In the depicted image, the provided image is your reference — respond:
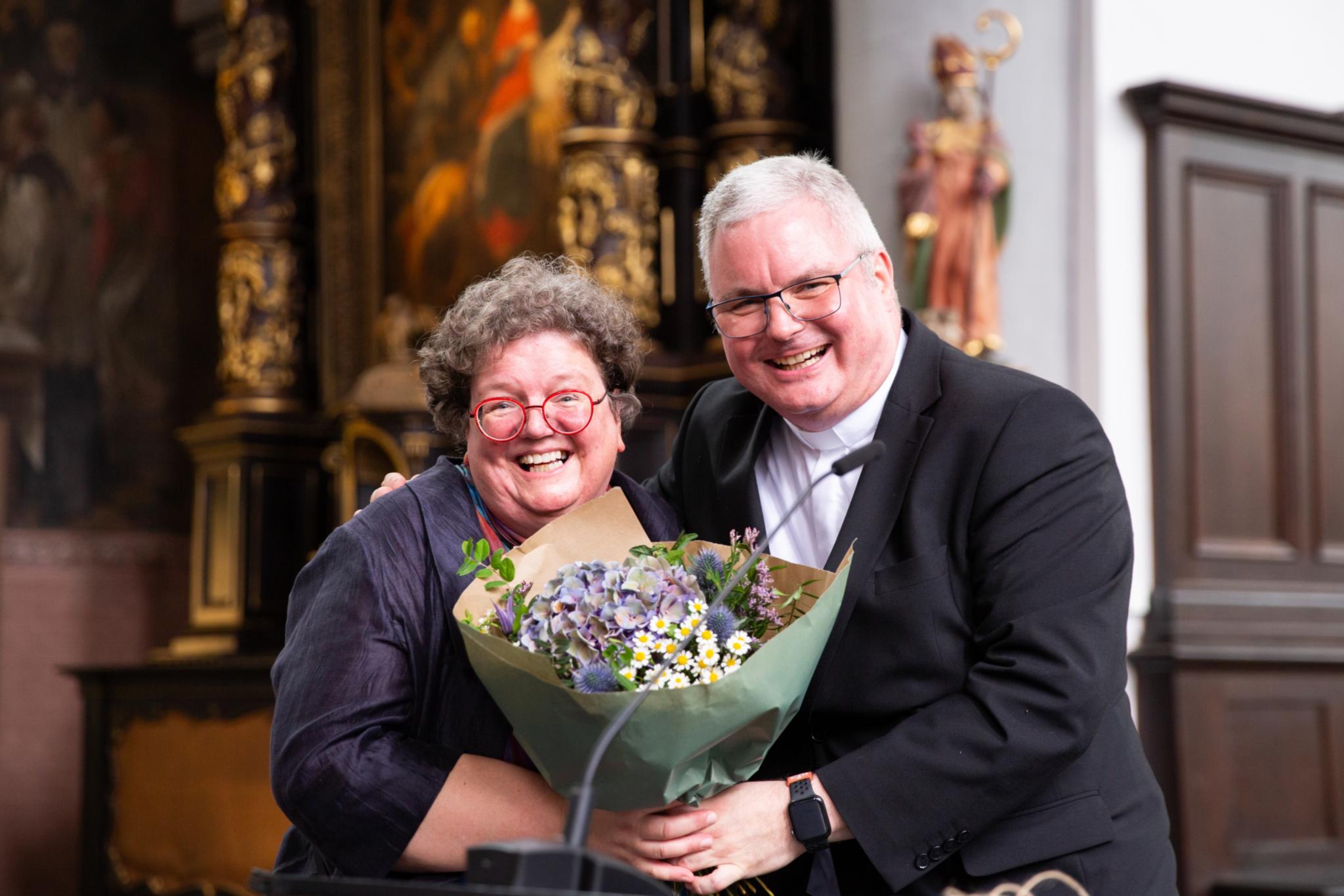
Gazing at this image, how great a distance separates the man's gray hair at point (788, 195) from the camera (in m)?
2.88

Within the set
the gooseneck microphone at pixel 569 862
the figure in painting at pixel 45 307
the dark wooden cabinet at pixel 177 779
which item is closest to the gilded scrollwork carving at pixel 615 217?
the dark wooden cabinet at pixel 177 779

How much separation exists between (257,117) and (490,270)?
1993 millimetres

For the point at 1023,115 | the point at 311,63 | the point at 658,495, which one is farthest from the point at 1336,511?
the point at 311,63

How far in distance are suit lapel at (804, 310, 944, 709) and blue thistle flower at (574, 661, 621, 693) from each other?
0.65 m

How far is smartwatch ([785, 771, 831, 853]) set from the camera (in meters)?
2.64

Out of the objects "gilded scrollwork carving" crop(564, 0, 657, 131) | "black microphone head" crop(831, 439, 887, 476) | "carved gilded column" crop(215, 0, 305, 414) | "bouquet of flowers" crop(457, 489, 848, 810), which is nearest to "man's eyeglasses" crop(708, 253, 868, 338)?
"bouquet of flowers" crop(457, 489, 848, 810)

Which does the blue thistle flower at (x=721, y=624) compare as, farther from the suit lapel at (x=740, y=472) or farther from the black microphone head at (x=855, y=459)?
the suit lapel at (x=740, y=472)

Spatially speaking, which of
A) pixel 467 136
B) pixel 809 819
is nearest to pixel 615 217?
pixel 467 136

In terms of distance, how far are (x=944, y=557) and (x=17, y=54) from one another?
10.4m

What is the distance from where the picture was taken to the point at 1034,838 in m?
2.76

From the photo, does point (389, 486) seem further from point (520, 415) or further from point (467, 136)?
point (467, 136)

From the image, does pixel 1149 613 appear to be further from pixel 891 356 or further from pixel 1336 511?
pixel 891 356

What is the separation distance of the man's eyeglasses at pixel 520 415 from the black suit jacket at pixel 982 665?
1.63ft

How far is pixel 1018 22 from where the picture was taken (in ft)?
22.1
